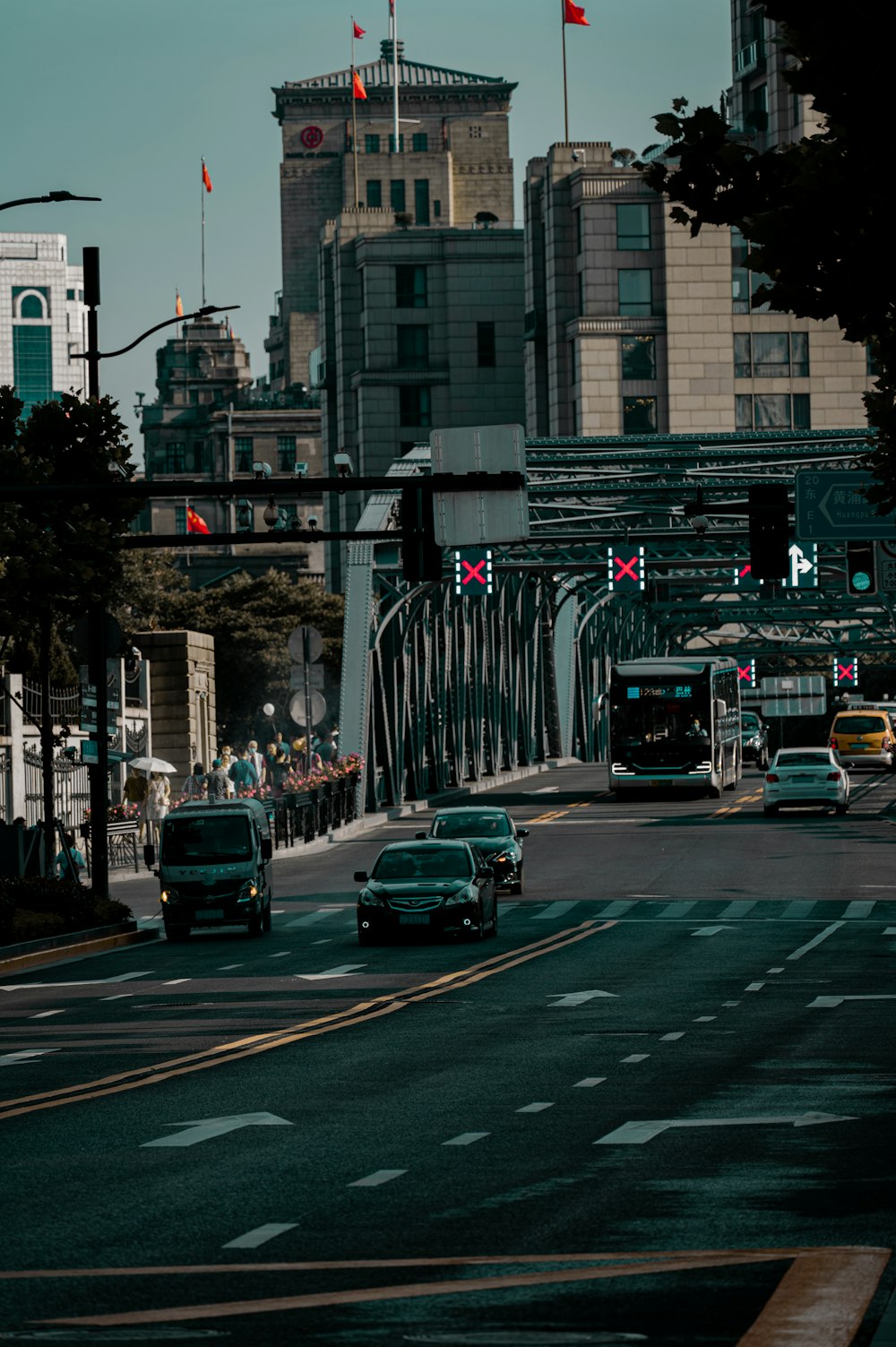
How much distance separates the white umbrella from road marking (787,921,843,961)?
21.7m

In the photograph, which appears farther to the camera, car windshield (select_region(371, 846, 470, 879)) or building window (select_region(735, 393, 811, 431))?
building window (select_region(735, 393, 811, 431))

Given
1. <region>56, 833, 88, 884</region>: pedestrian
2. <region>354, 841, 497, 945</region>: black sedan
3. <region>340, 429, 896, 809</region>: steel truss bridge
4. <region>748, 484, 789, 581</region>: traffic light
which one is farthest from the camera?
<region>340, 429, 896, 809</region>: steel truss bridge

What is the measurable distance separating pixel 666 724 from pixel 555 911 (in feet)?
85.6

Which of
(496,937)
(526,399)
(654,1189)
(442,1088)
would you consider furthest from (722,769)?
(526,399)

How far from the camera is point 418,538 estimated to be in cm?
2483

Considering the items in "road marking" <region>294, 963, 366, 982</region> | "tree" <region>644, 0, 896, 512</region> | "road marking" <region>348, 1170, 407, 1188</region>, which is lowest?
"road marking" <region>294, 963, 366, 982</region>

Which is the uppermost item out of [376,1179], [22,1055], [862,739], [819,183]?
[819,183]

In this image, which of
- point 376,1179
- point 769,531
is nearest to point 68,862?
point 769,531

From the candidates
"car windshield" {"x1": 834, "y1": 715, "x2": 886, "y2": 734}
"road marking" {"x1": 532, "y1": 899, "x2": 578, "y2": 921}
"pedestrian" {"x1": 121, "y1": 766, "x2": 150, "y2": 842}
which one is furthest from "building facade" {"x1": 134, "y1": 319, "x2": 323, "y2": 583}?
"road marking" {"x1": 532, "y1": 899, "x2": 578, "y2": 921}

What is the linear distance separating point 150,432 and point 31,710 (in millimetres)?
157483

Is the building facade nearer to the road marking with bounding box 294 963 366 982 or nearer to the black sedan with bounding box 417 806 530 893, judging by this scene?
the black sedan with bounding box 417 806 530 893

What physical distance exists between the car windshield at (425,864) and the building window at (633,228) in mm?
108361

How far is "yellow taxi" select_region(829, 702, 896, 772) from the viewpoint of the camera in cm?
7912

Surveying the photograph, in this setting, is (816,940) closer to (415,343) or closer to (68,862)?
(68,862)
